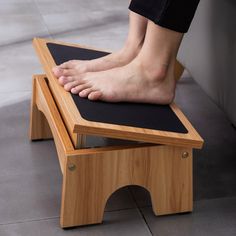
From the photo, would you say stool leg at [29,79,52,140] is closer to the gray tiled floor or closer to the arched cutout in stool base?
the gray tiled floor

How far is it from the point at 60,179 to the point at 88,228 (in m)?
0.20

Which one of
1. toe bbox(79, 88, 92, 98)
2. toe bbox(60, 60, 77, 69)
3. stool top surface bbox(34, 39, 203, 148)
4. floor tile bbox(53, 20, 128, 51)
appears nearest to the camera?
stool top surface bbox(34, 39, 203, 148)

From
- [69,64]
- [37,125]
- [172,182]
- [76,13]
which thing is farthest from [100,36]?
[172,182]

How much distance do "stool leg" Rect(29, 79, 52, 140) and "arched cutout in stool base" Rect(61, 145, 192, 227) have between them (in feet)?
1.29

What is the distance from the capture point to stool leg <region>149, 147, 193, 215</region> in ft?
4.07

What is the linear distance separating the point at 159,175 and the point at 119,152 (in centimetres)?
12

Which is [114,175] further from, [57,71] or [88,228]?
[57,71]

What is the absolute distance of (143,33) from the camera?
1437mm

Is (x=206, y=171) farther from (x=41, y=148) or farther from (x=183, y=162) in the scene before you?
(x=41, y=148)

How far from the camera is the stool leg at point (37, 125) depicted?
1.54 meters

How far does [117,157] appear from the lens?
3.94ft

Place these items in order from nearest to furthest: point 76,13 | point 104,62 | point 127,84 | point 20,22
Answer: point 127,84 → point 104,62 → point 20,22 → point 76,13

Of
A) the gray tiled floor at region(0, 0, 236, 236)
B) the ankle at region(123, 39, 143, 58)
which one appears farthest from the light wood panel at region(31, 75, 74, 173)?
the ankle at region(123, 39, 143, 58)

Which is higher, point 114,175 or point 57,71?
point 57,71
